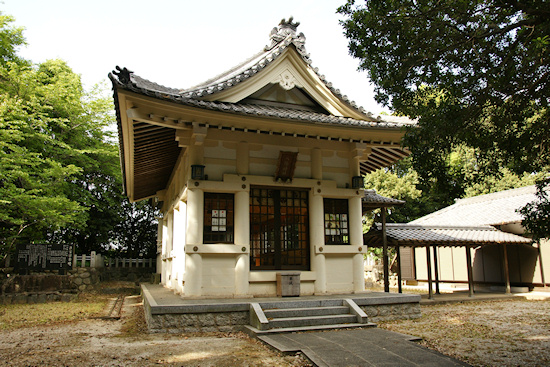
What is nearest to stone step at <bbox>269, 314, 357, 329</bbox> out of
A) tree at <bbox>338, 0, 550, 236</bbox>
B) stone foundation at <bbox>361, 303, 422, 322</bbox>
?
stone foundation at <bbox>361, 303, 422, 322</bbox>

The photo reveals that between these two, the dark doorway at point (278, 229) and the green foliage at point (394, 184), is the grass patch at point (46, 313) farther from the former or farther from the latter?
the green foliage at point (394, 184)

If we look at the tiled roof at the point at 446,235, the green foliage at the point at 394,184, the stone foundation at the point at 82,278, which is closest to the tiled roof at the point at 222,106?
the tiled roof at the point at 446,235

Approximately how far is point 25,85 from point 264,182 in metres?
14.5

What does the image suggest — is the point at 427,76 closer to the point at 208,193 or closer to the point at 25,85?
the point at 208,193

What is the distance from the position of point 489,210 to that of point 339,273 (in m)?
16.3

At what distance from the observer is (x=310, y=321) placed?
745 cm

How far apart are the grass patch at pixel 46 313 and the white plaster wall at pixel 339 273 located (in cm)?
663

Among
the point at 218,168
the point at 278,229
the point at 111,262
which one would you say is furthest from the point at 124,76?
the point at 111,262

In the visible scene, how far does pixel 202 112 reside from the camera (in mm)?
8219

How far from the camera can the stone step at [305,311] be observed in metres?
7.57

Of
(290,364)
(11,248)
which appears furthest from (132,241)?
(290,364)

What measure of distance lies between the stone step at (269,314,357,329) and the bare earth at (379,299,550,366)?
2.81 ft

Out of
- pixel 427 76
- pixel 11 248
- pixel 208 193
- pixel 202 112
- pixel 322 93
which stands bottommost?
pixel 11 248

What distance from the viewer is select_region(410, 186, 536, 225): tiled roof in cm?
2015
